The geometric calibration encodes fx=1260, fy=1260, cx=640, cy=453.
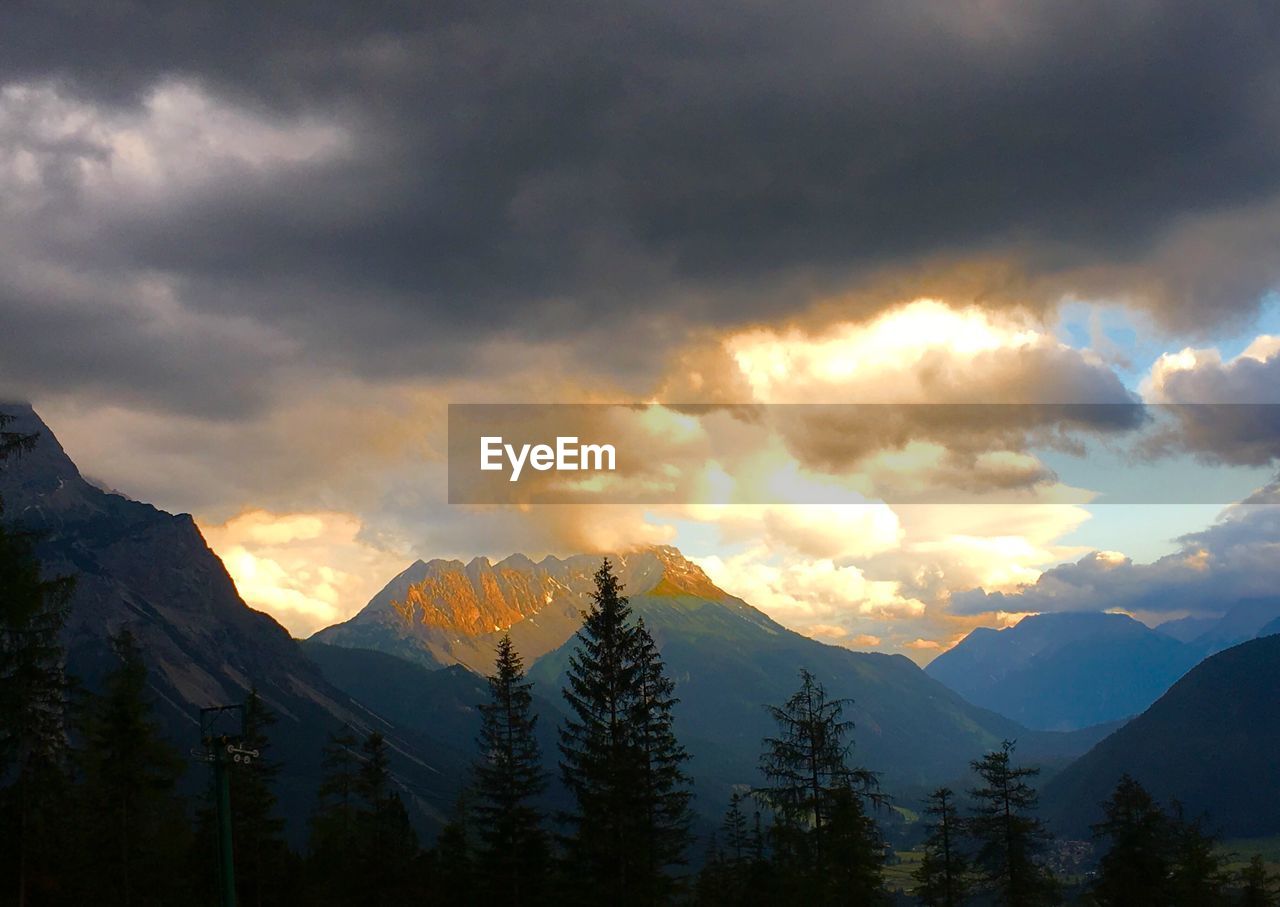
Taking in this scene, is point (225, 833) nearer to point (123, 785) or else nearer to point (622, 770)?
point (123, 785)

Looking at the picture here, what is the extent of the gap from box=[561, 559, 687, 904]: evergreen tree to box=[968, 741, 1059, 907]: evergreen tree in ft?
51.6

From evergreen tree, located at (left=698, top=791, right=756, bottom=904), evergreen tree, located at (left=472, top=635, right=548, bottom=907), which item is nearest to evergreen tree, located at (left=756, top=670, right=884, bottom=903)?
evergreen tree, located at (left=698, top=791, right=756, bottom=904)

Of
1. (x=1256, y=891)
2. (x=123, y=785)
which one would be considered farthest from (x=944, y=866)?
(x=123, y=785)

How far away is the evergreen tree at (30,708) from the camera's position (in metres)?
38.9

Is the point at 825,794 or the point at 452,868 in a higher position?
the point at 825,794

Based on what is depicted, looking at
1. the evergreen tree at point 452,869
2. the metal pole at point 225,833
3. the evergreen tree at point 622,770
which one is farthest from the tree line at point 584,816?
the metal pole at point 225,833

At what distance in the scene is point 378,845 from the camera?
68438 millimetres

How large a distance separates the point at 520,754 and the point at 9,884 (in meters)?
23.0

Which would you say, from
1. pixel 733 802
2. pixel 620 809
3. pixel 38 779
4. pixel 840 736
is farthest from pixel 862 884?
Answer: pixel 38 779

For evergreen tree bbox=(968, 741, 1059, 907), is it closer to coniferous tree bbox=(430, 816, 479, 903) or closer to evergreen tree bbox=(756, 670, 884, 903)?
evergreen tree bbox=(756, 670, 884, 903)

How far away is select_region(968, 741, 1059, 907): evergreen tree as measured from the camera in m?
60.5

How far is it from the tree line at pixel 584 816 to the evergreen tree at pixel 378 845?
0.15 metres

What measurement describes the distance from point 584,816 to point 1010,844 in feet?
70.8

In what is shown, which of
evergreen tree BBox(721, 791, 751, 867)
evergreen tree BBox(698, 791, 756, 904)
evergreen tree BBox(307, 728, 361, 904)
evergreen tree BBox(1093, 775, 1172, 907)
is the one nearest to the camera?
evergreen tree BBox(1093, 775, 1172, 907)
